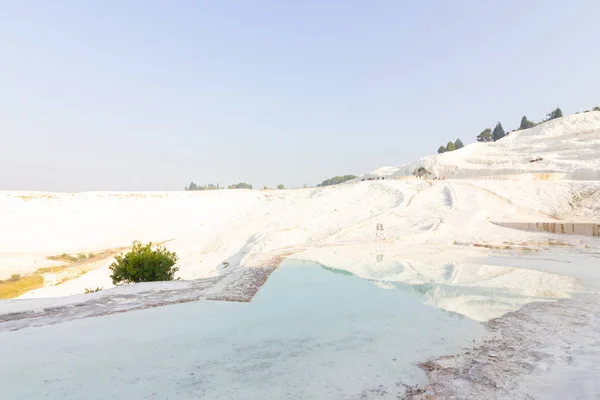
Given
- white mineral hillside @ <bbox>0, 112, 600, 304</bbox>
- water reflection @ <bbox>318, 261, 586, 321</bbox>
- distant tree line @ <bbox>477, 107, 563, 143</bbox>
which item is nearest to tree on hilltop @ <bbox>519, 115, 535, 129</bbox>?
distant tree line @ <bbox>477, 107, 563, 143</bbox>

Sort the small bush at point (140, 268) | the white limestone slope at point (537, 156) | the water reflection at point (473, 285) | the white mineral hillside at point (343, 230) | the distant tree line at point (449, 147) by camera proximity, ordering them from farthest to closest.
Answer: the distant tree line at point (449, 147)
the white limestone slope at point (537, 156)
the white mineral hillside at point (343, 230)
the small bush at point (140, 268)
the water reflection at point (473, 285)

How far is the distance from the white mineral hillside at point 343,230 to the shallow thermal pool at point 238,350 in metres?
2.21

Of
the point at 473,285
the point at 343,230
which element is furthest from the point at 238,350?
the point at 343,230

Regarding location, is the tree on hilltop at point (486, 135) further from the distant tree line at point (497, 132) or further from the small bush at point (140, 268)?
the small bush at point (140, 268)

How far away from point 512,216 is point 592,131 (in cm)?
5849

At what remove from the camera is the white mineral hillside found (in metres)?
12.9

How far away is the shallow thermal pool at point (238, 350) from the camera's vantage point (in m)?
4.24

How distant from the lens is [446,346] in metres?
5.51

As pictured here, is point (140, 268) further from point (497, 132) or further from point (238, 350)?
point (497, 132)

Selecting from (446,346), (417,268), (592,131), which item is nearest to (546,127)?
(592,131)

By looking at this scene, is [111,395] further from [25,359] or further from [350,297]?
[350,297]

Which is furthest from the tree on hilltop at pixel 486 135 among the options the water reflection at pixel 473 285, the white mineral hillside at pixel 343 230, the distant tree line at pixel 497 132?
the water reflection at pixel 473 285

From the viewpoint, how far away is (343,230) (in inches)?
866

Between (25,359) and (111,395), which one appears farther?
(25,359)
